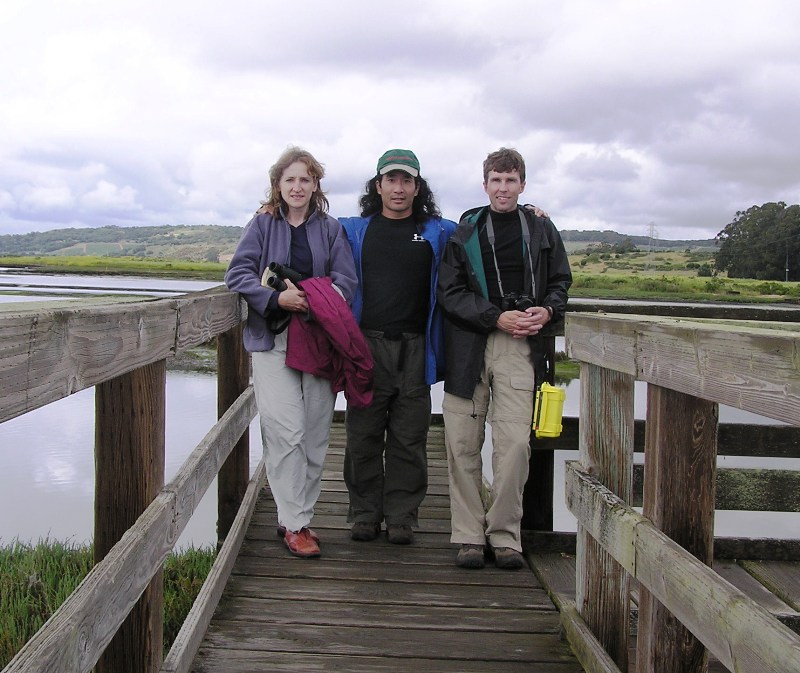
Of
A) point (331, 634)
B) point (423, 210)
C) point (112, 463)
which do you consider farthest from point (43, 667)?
point (423, 210)

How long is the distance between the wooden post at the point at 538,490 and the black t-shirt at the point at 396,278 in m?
0.85

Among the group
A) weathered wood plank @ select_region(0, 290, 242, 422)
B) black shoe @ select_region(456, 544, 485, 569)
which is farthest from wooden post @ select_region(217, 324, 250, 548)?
weathered wood plank @ select_region(0, 290, 242, 422)

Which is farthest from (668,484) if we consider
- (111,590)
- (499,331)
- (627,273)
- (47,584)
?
(627,273)

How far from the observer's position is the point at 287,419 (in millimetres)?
3799

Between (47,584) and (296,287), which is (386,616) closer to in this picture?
(296,287)

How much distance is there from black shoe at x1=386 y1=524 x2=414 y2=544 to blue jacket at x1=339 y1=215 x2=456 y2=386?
2.53 ft

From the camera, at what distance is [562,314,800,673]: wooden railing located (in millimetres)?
1542

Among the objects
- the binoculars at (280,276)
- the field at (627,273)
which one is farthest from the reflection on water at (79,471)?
the field at (627,273)

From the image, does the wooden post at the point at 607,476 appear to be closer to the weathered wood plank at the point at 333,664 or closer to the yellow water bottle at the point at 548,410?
the weathered wood plank at the point at 333,664

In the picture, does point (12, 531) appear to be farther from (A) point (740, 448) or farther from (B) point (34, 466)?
(A) point (740, 448)

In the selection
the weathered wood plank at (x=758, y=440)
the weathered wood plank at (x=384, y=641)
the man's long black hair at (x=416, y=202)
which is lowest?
the weathered wood plank at (x=384, y=641)

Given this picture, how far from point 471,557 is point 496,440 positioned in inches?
23.1

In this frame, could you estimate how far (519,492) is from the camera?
375 centimetres

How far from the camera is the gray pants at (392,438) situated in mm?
4023
